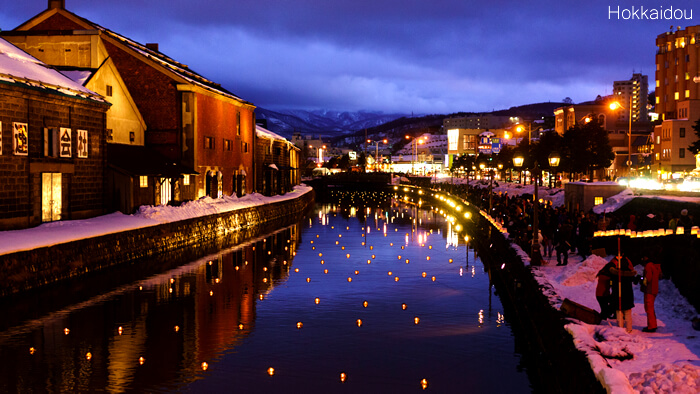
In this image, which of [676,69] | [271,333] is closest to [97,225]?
[271,333]

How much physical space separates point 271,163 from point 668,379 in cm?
6753

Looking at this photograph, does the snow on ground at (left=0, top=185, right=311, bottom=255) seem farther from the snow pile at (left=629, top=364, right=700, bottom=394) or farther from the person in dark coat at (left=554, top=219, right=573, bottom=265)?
the snow pile at (left=629, top=364, right=700, bottom=394)

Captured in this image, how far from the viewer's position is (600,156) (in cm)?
7556

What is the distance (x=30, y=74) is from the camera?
1271 inches

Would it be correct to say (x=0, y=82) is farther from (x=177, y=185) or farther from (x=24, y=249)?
(x=177, y=185)

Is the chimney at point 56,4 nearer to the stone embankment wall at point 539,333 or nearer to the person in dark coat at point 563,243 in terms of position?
the stone embankment wall at point 539,333

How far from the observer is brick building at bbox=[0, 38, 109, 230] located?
29.8 metres

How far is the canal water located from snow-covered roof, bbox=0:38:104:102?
9364 millimetres

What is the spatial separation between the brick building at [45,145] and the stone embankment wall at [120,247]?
Result: 363cm

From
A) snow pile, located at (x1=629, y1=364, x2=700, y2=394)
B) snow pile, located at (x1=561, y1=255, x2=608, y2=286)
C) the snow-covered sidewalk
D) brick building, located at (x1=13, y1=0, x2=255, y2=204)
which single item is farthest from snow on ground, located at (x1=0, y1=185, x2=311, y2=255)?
snow pile, located at (x1=629, y1=364, x2=700, y2=394)

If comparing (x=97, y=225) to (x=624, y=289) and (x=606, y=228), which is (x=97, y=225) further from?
(x=624, y=289)

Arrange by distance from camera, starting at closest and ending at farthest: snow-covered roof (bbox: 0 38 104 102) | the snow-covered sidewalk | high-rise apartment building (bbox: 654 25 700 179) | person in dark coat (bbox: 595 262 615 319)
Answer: the snow-covered sidewalk
person in dark coat (bbox: 595 262 615 319)
snow-covered roof (bbox: 0 38 104 102)
high-rise apartment building (bbox: 654 25 700 179)

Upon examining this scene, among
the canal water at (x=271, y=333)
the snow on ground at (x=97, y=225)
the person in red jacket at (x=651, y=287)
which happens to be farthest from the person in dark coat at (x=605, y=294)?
the snow on ground at (x=97, y=225)

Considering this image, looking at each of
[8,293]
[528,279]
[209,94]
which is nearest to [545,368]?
[528,279]
